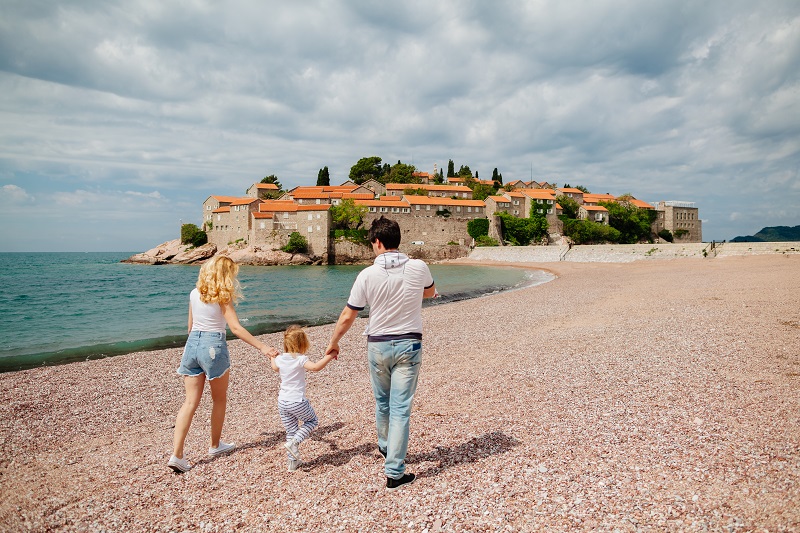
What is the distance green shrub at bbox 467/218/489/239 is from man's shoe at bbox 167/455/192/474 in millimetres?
75672

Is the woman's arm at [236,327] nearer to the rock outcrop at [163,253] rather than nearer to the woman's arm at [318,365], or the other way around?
the woman's arm at [318,365]

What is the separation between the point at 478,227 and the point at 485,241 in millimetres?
3132

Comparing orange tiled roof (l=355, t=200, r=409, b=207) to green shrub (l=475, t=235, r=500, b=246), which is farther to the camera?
green shrub (l=475, t=235, r=500, b=246)

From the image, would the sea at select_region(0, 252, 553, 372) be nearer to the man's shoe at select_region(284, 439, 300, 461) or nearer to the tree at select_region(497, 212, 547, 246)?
the man's shoe at select_region(284, 439, 300, 461)

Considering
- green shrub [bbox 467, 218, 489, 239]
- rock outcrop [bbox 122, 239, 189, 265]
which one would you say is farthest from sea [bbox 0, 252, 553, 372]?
rock outcrop [bbox 122, 239, 189, 265]

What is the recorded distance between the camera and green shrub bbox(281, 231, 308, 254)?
232ft

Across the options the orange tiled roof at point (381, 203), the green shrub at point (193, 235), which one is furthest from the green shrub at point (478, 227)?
the green shrub at point (193, 235)

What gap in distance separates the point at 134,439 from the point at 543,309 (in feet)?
47.2

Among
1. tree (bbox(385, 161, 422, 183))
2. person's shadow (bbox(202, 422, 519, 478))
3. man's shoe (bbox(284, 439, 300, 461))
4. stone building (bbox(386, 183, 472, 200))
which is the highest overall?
tree (bbox(385, 161, 422, 183))

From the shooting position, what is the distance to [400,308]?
396cm

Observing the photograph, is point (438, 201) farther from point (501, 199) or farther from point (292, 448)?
point (292, 448)

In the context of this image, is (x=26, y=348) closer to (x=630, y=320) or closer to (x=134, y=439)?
(x=134, y=439)

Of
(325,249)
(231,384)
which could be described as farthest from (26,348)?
(325,249)

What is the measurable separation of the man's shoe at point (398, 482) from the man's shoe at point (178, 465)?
2.35 meters
